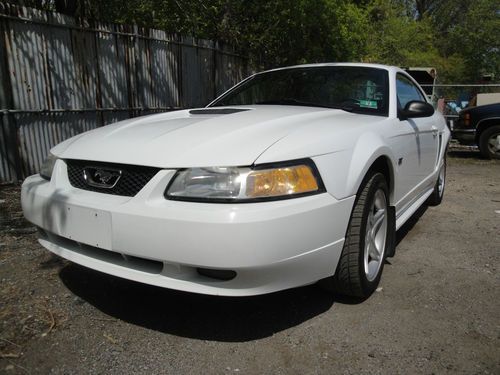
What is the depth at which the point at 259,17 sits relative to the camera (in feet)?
37.1

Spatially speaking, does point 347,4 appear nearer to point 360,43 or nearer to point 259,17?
point 360,43

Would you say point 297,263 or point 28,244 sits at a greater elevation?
point 297,263

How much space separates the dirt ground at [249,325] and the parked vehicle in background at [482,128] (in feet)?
23.4

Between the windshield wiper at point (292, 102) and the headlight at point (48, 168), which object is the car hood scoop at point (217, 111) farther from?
the headlight at point (48, 168)

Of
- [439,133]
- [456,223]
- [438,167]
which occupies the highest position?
[439,133]

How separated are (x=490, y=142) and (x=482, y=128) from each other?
35cm

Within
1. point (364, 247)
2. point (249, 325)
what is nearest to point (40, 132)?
point (249, 325)

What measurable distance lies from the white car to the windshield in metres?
0.40

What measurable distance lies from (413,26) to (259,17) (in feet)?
67.4

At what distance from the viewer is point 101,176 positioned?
2.44 metres

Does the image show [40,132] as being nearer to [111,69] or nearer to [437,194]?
[111,69]

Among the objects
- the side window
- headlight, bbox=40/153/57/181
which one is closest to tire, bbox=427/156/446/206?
the side window

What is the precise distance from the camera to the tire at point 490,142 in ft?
31.8

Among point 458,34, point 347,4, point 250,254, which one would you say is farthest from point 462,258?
point 458,34
